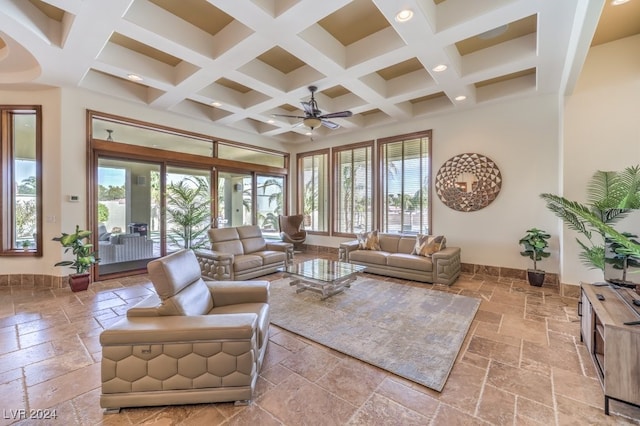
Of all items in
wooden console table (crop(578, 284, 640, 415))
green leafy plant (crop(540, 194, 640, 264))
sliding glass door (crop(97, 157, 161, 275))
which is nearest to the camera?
wooden console table (crop(578, 284, 640, 415))

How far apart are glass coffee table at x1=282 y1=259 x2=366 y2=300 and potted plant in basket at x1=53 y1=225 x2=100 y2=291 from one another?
3.21 metres

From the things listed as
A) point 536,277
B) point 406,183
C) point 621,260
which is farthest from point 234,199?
point 621,260

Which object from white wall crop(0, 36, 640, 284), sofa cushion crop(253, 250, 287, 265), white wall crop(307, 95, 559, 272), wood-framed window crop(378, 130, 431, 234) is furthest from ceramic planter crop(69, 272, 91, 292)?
white wall crop(307, 95, 559, 272)

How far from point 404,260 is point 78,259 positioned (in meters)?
5.45

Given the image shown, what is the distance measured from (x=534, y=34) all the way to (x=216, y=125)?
610 cm

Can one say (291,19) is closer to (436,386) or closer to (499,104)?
(436,386)

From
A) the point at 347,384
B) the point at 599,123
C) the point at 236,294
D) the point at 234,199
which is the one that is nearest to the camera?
the point at 347,384

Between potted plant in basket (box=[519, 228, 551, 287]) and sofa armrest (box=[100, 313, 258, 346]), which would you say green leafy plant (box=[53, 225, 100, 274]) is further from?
potted plant in basket (box=[519, 228, 551, 287])

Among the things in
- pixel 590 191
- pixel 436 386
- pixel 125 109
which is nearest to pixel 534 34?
pixel 590 191

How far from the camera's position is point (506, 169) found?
5125 mm

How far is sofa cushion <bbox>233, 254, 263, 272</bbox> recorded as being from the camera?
187 inches

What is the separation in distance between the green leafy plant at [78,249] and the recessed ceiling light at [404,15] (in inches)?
213

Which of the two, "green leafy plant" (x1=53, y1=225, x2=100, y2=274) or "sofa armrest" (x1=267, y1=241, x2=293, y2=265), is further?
"sofa armrest" (x1=267, y1=241, x2=293, y2=265)

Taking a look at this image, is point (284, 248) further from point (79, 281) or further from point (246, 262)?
point (79, 281)
